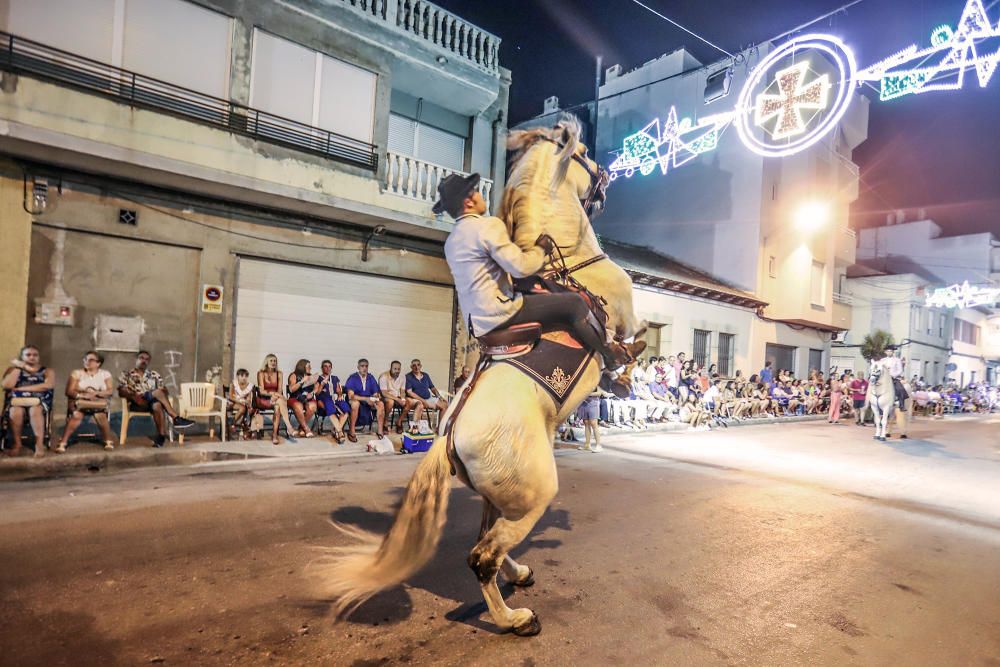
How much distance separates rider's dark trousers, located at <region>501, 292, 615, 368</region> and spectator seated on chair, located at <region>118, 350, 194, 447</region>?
7256mm

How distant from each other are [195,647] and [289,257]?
9.11 m

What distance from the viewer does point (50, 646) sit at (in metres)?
2.61

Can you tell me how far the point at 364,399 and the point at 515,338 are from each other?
7.69m

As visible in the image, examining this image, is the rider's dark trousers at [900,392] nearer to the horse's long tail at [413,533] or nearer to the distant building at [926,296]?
the horse's long tail at [413,533]

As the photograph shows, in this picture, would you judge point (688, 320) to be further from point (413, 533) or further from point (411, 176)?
point (413, 533)

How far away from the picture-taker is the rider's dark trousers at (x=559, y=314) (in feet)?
9.66

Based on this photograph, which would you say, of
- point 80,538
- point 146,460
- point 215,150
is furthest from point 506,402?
point 215,150

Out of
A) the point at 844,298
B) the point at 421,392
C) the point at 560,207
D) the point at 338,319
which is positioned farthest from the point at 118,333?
the point at 844,298

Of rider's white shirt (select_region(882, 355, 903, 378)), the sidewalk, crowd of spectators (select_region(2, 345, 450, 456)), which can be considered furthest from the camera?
rider's white shirt (select_region(882, 355, 903, 378))

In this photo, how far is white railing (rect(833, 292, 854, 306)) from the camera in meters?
29.5

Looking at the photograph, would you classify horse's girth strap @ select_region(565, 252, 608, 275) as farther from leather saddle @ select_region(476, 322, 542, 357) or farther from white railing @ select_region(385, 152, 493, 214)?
white railing @ select_region(385, 152, 493, 214)

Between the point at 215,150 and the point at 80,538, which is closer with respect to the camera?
the point at 80,538

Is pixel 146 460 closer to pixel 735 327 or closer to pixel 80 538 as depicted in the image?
pixel 80 538

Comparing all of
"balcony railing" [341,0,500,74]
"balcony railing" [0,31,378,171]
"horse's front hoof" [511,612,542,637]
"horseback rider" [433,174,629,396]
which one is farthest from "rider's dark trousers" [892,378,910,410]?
"horse's front hoof" [511,612,542,637]
